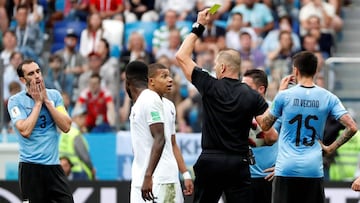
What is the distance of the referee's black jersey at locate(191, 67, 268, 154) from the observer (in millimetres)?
11992

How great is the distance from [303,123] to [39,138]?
294 centimetres

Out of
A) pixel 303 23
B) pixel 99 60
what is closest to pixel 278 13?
pixel 303 23

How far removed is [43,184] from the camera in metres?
13.2

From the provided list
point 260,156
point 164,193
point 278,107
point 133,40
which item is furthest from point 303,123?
point 133,40

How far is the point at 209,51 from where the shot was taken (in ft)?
67.9

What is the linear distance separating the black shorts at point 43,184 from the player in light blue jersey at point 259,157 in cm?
206

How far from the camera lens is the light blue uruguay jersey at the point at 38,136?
13133 mm

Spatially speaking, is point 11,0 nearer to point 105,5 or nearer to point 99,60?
point 105,5

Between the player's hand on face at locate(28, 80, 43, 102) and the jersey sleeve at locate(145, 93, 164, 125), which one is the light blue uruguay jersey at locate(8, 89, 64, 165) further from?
the jersey sleeve at locate(145, 93, 164, 125)

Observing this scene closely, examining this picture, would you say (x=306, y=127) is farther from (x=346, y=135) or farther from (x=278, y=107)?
(x=346, y=135)

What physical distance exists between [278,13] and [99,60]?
13.0 ft

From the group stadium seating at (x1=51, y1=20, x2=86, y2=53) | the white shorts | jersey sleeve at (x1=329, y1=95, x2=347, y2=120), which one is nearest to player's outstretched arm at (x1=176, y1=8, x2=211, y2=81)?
the white shorts

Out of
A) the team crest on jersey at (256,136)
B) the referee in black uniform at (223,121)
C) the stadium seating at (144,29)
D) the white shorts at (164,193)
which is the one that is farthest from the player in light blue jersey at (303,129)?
the stadium seating at (144,29)

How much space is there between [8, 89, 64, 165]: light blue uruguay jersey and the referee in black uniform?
Answer: 6.28ft
